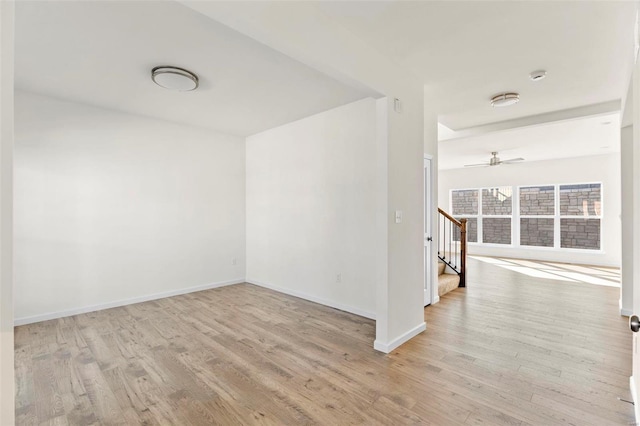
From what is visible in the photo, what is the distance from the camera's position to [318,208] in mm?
4367

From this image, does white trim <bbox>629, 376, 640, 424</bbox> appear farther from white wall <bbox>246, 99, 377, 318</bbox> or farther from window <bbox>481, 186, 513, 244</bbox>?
window <bbox>481, 186, 513, 244</bbox>

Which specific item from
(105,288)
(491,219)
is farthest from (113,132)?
(491,219)

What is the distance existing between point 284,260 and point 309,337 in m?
1.89

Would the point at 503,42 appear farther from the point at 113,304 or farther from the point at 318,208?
the point at 113,304

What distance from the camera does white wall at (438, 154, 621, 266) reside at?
704cm

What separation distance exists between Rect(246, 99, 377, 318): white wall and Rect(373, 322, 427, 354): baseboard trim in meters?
0.61

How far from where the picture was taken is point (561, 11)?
7.07 feet

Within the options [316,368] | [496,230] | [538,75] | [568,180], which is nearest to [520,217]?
[496,230]

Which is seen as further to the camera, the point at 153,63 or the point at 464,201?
the point at 464,201

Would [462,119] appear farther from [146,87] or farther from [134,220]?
[134,220]

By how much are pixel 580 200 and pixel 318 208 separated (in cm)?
735

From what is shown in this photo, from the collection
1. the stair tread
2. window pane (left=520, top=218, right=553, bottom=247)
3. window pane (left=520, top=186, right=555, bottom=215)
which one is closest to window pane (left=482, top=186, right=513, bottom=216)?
window pane (left=520, top=186, right=555, bottom=215)

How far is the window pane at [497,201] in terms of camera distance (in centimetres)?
865

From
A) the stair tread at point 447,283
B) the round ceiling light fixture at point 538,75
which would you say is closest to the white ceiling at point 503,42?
the round ceiling light fixture at point 538,75
